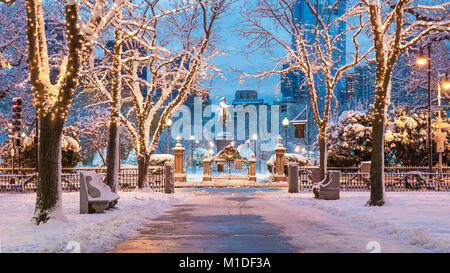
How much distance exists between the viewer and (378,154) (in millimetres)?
14680

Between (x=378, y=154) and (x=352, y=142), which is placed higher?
(x=352, y=142)

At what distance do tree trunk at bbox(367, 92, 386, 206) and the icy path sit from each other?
225 cm

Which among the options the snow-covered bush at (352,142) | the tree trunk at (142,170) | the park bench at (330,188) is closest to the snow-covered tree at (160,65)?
the tree trunk at (142,170)

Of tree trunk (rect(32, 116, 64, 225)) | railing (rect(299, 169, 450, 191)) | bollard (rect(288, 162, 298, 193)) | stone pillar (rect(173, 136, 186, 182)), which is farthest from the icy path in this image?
stone pillar (rect(173, 136, 186, 182))

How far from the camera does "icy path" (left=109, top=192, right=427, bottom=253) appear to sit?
7879 mm

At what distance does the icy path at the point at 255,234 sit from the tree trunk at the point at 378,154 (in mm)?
2252

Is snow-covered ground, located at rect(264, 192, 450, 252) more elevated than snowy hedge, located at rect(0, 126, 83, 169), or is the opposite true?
snowy hedge, located at rect(0, 126, 83, 169)

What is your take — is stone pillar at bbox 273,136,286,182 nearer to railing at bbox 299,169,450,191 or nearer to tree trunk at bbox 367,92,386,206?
railing at bbox 299,169,450,191

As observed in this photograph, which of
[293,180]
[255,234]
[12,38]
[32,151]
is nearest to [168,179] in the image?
[293,180]

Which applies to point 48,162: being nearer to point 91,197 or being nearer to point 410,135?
point 91,197

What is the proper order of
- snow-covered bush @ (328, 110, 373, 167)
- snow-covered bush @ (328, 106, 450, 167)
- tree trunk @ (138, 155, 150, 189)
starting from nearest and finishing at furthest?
1. tree trunk @ (138, 155, 150, 189)
2. snow-covered bush @ (328, 106, 450, 167)
3. snow-covered bush @ (328, 110, 373, 167)

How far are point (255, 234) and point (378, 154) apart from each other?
6968 millimetres

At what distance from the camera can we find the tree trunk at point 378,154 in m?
14.7
